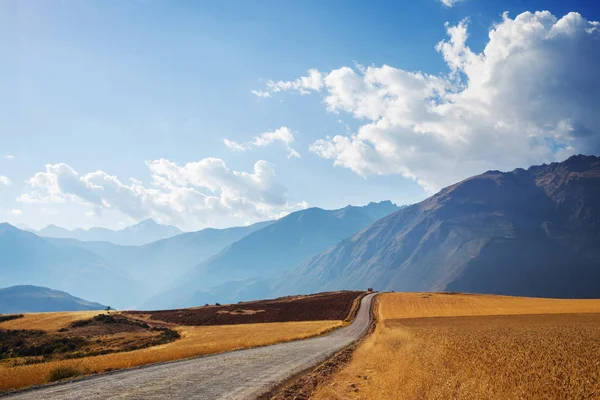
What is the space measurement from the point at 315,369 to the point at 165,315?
7218 centimetres

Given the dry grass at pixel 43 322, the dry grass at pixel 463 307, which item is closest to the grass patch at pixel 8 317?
the dry grass at pixel 43 322

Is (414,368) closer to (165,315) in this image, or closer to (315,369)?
(315,369)

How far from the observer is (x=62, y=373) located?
73.5 feet

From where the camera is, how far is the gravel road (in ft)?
56.1

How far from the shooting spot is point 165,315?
86812 millimetres

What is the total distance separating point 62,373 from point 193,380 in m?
8.70

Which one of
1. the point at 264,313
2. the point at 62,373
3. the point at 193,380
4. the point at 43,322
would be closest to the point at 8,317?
the point at 43,322

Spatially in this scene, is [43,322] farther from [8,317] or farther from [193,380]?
[193,380]

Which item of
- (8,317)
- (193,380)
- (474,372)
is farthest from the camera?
(8,317)

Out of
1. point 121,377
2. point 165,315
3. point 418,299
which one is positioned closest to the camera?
point 121,377

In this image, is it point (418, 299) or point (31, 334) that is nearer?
point (31, 334)

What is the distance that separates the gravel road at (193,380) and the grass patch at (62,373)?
2031 millimetres

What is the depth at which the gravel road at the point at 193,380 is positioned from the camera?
56.1ft

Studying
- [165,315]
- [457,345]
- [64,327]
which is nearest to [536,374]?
[457,345]
